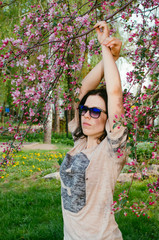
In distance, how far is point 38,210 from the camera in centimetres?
362

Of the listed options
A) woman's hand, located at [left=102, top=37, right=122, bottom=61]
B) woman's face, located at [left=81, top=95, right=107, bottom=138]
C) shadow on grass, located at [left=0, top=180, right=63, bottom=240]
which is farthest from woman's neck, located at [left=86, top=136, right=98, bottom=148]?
shadow on grass, located at [left=0, top=180, right=63, bottom=240]

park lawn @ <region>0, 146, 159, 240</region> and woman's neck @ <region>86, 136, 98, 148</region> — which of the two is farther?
park lawn @ <region>0, 146, 159, 240</region>

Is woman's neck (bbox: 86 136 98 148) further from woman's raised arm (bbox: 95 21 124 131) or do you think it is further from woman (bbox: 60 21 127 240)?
woman's raised arm (bbox: 95 21 124 131)

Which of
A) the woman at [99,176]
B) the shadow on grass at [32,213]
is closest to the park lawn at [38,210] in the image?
the shadow on grass at [32,213]

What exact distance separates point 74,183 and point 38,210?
2190mm

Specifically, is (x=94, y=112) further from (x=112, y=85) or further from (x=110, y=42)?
(x=110, y=42)

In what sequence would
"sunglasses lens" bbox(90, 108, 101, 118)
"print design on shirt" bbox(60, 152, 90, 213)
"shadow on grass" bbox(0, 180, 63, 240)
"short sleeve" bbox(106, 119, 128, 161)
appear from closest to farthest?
"short sleeve" bbox(106, 119, 128, 161), "print design on shirt" bbox(60, 152, 90, 213), "sunglasses lens" bbox(90, 108, 101, 118), "shadow on grass" bbox(0, 180, 63, 240)

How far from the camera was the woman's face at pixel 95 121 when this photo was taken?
5.89ft

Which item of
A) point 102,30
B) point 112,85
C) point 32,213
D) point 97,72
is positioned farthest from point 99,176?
point 32,213

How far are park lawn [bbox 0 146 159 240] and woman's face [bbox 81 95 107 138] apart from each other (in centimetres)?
44

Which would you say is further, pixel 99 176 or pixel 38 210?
pixel 38 210

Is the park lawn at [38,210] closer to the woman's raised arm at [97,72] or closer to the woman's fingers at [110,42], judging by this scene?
the woman's raised arm at [97,72]

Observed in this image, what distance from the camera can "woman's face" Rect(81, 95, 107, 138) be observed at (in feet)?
5.89

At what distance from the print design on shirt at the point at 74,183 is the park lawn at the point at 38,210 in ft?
1.15
